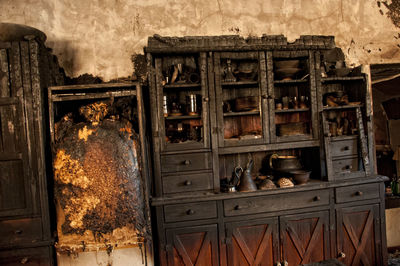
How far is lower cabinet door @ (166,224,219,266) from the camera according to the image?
2.58 meters

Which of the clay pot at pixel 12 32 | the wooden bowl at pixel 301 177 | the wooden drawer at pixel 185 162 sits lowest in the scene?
the wooden bowl at pixel 301 177

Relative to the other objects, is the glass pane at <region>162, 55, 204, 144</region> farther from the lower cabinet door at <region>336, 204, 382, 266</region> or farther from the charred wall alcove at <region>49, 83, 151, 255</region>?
the lower cabinet door at <region>336, 204, 382, 266</region>

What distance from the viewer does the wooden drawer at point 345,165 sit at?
2.88 meters

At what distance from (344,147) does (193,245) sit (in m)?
Answer: 1.94

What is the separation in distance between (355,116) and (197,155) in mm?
1917

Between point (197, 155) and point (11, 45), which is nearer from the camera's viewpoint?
point (11, 45)

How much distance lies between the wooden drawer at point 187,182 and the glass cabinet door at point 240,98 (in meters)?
0.39

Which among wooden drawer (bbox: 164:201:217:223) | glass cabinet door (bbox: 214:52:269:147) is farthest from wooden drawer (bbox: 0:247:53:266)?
glass cabinet door (bbox: 214:52:269:147)

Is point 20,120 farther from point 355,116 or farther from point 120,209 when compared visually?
point 355,116

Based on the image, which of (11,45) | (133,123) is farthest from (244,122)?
(11,45)

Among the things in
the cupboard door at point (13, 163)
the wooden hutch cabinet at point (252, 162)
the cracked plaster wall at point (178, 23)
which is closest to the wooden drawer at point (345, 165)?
the wooden hutch cabinet at point (252, 162)

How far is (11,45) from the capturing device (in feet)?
7.47

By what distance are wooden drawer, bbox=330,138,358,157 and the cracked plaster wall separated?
43.9 inches

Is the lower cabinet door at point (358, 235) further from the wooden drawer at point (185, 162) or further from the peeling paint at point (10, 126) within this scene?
the peeling paint at point (10, 126)
